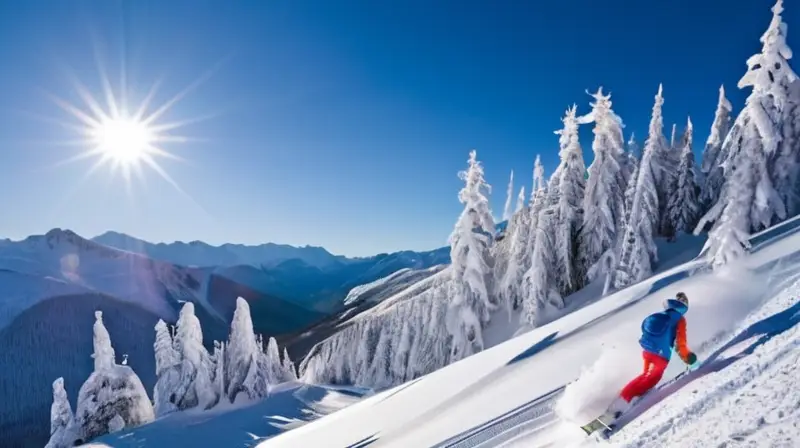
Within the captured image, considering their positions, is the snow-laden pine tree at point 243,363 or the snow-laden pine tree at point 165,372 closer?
the snow-laden pine tree at point 165,372

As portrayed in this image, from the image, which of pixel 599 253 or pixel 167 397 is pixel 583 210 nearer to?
pixel 599 253

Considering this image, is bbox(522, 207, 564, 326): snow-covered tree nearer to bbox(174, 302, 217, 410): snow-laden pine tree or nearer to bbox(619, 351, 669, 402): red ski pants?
bbox(619, 351, 669, 402): red ski pants

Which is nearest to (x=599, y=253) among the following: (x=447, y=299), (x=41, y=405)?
(x=447, y=299)

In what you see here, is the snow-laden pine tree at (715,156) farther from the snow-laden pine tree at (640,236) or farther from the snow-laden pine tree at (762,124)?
the snow-laden pine tree at (762,124)

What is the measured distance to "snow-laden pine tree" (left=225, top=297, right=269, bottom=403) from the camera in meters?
34.4

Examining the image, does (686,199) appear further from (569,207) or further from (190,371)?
(190,371)

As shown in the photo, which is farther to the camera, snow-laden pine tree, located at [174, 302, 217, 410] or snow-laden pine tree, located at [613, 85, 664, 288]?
snow-laden pine tree, located at [174, 302, 217, 410]

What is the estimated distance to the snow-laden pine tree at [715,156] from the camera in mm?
29328

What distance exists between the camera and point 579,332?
38.6 ft

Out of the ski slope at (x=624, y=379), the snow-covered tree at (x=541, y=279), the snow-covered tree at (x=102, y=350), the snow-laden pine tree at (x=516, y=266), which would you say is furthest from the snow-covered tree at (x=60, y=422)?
the snow-covered tree at (x=541, y=279)

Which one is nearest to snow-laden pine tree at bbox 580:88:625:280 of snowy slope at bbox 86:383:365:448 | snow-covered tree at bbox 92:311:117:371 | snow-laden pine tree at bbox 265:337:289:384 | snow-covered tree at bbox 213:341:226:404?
snowy slope at bbox 86:383:365:448

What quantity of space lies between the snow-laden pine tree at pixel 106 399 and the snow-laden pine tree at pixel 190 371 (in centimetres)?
256

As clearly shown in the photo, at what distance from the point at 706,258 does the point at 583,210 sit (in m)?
18.1

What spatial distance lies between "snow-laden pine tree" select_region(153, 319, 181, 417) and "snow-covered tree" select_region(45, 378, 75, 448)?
556 cm
